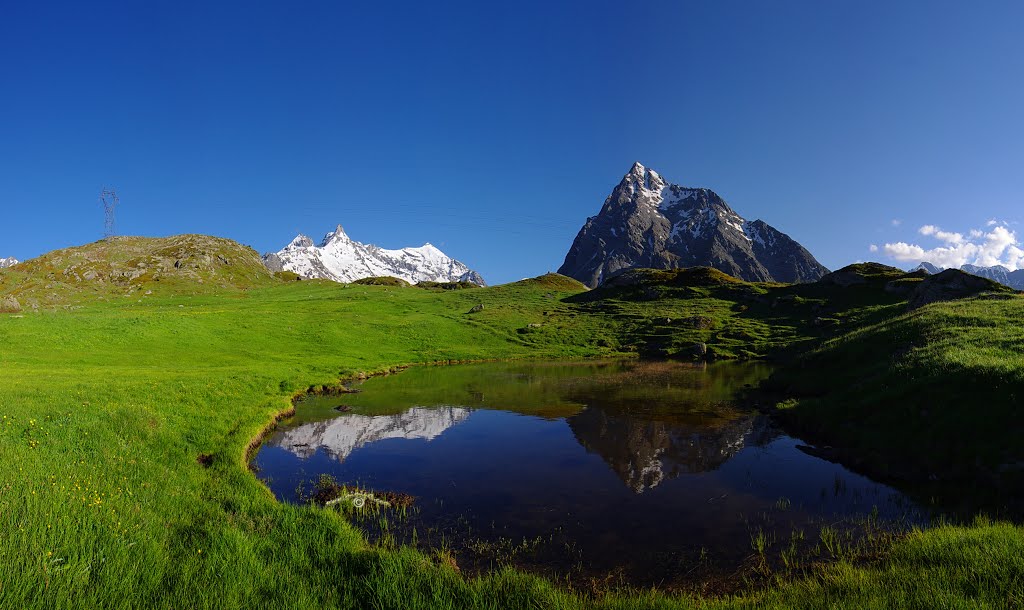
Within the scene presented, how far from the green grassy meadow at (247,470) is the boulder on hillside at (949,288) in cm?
2729

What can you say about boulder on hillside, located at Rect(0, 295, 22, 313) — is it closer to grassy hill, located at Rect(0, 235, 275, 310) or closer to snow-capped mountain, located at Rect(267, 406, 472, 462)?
grassy hill, located at Rect(0, 235, 275, 310)

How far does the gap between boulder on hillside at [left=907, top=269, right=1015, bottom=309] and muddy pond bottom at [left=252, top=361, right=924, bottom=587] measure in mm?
46900

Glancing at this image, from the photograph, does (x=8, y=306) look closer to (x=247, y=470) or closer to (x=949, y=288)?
(x=247, y=470)

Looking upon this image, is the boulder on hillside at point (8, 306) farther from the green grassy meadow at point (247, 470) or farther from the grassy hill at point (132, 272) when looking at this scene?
the green grassy meadow at point (247, 470)

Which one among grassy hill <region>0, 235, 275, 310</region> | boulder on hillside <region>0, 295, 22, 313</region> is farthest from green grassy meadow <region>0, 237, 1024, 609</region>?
grassy hill <region>0, 235, 275, 310</region>

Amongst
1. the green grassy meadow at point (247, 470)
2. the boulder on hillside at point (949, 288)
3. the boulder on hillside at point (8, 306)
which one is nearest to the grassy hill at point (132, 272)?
the boulder on hillside at point (8, 306)

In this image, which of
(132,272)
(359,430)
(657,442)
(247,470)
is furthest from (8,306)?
(657,442)

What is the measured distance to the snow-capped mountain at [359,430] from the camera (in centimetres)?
2468

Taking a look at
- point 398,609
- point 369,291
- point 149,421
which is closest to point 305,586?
point 398,609

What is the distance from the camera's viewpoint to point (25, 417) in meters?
17.6

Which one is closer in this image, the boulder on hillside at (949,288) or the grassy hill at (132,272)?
the boulder on hillside at (949,288)

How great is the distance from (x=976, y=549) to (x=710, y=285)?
113m

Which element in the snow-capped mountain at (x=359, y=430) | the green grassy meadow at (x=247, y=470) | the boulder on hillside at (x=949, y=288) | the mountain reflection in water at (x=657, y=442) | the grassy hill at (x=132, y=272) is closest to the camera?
the green grassy meadow at (x=247, y=470)

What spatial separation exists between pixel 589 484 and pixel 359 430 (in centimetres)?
1620
